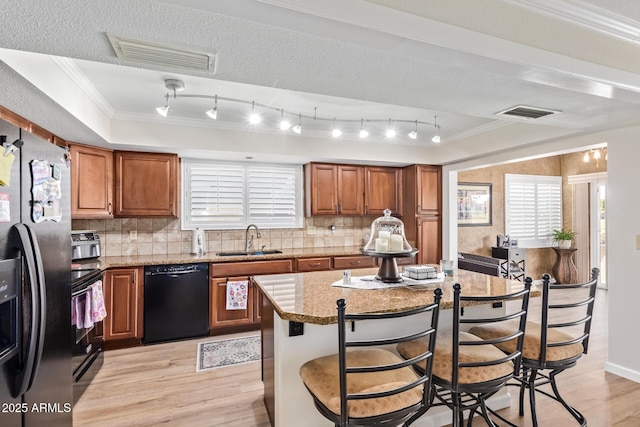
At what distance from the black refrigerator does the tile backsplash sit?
2549 millimetres

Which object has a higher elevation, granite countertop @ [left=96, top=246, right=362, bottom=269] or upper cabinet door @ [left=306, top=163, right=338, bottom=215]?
upper cabinet door @ [left=306, top=163, right=338, bottom=215]

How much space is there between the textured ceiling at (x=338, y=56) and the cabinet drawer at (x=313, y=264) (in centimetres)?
192

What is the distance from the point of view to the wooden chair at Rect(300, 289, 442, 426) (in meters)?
1.36

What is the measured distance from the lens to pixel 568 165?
22.0 ft

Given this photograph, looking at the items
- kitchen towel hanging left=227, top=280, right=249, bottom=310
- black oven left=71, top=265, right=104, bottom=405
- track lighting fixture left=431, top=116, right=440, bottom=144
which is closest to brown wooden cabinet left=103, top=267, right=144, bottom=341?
black oven left=71, top=265, right=104, bottom=405

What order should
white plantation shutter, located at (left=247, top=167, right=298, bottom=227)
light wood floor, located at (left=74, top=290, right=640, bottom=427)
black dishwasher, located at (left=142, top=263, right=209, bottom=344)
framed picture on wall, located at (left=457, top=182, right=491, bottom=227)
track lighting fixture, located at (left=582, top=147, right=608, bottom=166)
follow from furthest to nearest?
framed picture on wall, located at (left=457, top=182, right=491, bottom=227)
track lighting fixture, located at (left=582, top=147, right=608, bottom=166)
white plantation shutter, located at (left=247, top=167, right=298, bottom=227)
black dishwasher, located at (left=142, top=263, right=209, bottom=344)
light wood floor, located at (left=74, top=290, right=640, bottom=427)

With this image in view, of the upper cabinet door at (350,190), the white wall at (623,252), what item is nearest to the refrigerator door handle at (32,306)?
the upper cabinet door at (350,190)

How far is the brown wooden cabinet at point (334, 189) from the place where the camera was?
15.2ft

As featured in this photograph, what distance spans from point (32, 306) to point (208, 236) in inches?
124

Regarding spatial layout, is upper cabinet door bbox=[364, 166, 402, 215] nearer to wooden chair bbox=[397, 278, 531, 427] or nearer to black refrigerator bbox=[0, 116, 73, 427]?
wooden chair bbox=[397, 278, 531, 427]

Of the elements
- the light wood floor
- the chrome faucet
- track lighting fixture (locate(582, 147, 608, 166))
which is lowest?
the light wood floor

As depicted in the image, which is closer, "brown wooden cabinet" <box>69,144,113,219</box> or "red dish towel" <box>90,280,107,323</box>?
"red dish towel" <box>90,280,107,323</box>

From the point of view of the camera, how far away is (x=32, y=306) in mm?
1335

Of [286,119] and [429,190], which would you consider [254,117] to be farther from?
[429,190]
